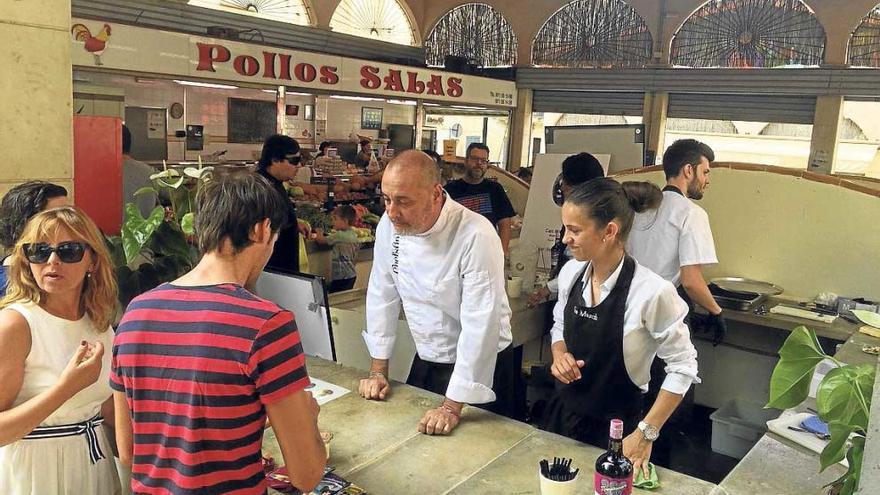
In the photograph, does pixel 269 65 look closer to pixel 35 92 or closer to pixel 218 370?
pixel 35 92

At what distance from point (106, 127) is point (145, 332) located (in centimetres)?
212

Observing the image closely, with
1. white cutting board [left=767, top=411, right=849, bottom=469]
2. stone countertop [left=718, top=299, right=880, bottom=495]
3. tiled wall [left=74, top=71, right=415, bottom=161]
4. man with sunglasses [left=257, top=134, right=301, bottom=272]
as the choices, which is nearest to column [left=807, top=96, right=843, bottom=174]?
tiled wall [left=74, top=71, right=415, bottom=161]

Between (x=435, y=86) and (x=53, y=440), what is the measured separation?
784 cm

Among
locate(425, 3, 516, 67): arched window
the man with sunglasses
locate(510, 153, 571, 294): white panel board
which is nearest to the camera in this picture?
the man with sunglasses

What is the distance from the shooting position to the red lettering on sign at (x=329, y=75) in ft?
24.7

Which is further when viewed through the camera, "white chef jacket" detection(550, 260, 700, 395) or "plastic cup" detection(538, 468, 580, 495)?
"white chef jacket" detection(550, 260, 700, 395)

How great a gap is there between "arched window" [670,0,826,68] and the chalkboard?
5.93 metres

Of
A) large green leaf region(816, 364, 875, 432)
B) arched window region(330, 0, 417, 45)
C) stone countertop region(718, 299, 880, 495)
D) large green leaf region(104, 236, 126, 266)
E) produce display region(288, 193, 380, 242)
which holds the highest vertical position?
arched window region(330, 0, 417, 45)

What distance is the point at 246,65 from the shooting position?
22.0 feet

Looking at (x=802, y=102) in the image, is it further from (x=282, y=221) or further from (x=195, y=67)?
(x=282, y=221)

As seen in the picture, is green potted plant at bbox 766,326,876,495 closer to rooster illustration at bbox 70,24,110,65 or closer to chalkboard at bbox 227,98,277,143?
rooster illustration at bbox 70,24,110,65

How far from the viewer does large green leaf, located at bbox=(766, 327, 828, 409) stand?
1.45m

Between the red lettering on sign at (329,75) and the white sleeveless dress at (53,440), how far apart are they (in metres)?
6.01

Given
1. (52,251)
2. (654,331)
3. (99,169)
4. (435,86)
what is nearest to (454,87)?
(435,86)
